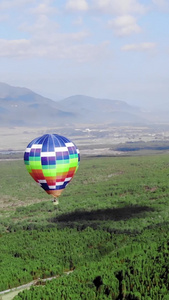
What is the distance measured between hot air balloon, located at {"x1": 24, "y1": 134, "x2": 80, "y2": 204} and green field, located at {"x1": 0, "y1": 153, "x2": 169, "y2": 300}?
6.59 m

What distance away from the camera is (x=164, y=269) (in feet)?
98.3

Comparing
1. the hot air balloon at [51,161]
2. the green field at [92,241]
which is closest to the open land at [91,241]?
the green field at [92,241]

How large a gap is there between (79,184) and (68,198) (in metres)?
19.5

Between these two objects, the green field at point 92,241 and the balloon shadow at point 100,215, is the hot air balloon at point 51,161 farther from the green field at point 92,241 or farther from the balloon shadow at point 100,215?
the balloon shadow at point 100,215

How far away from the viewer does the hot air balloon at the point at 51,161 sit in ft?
127

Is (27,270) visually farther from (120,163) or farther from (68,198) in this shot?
(120,163)

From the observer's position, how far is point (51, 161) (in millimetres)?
38594

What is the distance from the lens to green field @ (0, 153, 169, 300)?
29391 millimetres

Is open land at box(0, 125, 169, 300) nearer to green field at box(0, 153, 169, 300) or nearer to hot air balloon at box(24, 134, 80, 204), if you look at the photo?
green field at box(0, 153, 169, 300)

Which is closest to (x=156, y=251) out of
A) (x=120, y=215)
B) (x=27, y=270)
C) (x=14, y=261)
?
(x=27, y=270)

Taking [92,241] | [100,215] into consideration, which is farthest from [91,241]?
[100,215]

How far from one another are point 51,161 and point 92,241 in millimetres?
10690

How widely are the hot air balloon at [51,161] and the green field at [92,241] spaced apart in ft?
21.6

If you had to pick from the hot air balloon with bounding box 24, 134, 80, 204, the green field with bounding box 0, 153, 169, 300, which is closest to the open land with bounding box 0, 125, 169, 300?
the green field with bounding box 0, 153, 169, 300
